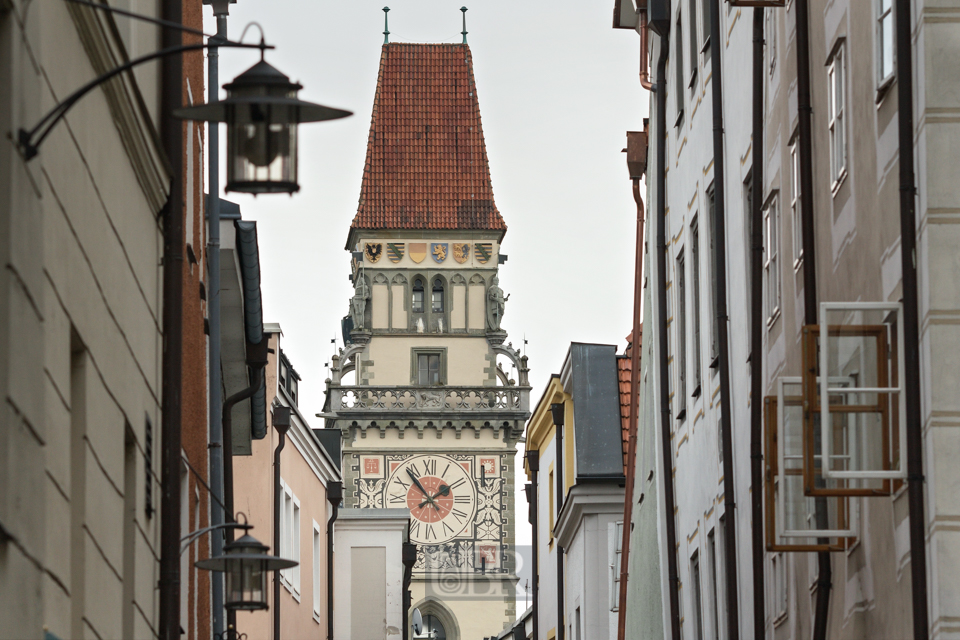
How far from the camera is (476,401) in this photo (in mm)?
Answer: 82875

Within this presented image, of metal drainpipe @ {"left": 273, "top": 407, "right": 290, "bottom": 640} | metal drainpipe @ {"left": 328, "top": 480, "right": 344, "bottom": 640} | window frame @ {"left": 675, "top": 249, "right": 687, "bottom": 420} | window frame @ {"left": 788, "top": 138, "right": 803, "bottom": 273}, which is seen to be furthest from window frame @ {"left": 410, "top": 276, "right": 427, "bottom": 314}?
window frame @ {"left": 788, "top": 138, "right": 803, "bottom": 273}

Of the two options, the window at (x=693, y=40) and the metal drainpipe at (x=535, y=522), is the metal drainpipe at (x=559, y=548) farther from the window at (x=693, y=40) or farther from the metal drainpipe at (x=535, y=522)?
the window at (x=693, y=40)

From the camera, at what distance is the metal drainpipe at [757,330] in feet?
51.0

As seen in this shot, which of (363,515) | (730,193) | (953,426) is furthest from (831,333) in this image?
(363,515)

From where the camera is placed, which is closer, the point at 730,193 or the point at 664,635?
the point at 730,193

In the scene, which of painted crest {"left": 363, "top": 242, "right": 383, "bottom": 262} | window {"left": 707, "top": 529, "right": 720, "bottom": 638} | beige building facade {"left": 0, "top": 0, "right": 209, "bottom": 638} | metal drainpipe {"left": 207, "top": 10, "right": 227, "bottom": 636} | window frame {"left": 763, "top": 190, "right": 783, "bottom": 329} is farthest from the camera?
painted crest {"left": 363, "top": 242, "right": 383, "bottom": 262}

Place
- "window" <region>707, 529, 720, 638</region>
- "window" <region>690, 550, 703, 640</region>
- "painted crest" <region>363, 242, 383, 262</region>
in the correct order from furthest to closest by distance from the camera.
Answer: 1. "painted crest" <region>363, 242, 383, 262</region>
2. "window" <region>690, 550, 703, 640</region>
3. "window" <region>707, 529, 720, 638</region>

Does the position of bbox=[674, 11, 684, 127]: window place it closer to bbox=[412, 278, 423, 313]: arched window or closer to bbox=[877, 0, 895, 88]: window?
bbox=[877, 0, 895, 88]: window

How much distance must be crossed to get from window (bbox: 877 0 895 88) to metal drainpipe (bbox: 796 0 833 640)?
202cm

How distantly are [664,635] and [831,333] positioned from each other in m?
12.0

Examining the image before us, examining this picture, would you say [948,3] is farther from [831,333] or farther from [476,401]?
[476,401]

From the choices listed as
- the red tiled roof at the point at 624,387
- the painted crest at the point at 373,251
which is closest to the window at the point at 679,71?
the red tiled roof at the point at 624,387

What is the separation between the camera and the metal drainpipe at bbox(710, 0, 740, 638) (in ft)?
56.9

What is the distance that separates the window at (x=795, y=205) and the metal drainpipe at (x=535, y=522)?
24215 millimetres
